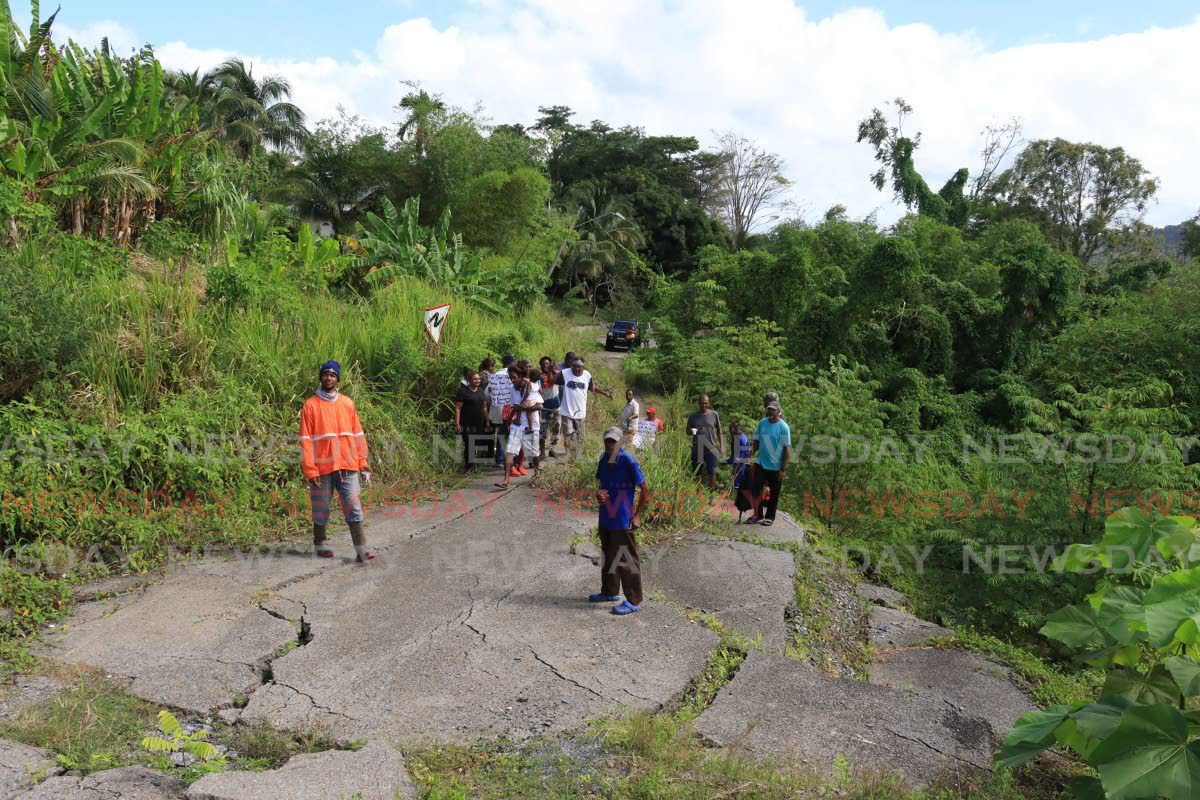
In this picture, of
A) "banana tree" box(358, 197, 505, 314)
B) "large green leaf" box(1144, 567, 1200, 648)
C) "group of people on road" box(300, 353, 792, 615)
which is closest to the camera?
"large green leaf" box(1144, 567, 1200, 648)

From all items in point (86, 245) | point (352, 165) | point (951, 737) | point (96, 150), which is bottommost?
point (951, 737)

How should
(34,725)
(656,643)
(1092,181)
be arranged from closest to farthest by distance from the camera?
1. (34,725)
2. (656,643)
3. (1092,181)

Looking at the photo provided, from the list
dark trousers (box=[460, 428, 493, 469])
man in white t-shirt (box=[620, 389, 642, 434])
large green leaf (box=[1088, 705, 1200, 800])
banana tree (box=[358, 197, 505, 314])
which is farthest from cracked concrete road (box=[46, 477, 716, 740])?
banana tree (box=[358, 197, 505, 314])

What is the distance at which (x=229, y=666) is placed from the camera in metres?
5.09

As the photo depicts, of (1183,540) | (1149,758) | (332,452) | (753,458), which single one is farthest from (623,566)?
(1149,758)

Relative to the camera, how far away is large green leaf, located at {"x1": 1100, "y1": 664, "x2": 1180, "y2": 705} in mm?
2955

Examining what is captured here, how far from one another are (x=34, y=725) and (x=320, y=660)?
1528 millimetres

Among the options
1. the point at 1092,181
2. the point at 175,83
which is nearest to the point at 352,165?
the point at 175,83

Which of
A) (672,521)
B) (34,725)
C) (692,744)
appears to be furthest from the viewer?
(672,521)

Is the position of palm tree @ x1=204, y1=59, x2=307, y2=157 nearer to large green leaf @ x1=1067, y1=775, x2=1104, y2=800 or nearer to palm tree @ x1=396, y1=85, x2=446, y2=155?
palm tree @ x1=396, y1=85, x2=446, y2=155

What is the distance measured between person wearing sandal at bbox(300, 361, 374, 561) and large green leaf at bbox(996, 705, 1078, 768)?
514 centimetres

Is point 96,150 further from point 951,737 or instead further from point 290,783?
point 951,737

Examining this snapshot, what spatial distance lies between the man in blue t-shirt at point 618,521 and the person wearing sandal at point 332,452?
211cm

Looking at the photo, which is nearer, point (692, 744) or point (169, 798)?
point (169, 798)
